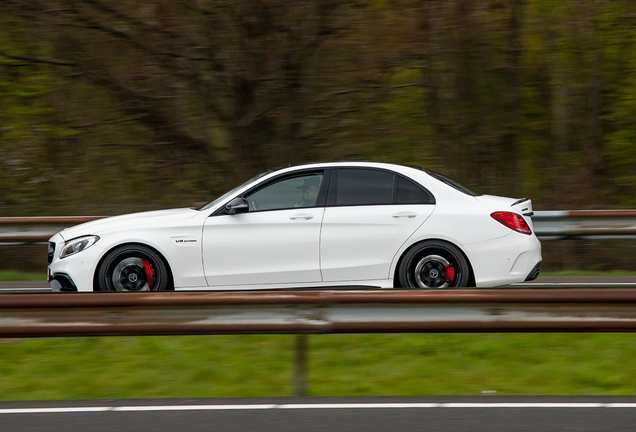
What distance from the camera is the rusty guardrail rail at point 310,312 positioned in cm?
580

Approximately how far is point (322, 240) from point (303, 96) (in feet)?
21.9

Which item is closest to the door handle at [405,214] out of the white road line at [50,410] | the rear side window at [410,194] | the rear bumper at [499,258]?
the rear side window at [410,194]

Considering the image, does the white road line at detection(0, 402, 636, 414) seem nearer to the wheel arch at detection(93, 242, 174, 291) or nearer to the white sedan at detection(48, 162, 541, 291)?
the white sedan at detection(48, 162, 541, 291)

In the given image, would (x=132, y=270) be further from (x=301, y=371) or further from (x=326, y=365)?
(x=301, y=371)

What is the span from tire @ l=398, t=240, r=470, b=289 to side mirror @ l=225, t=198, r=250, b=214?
62.6 inches

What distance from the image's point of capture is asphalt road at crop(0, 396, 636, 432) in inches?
196

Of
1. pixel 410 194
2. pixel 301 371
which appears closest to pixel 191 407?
pixel 301 371

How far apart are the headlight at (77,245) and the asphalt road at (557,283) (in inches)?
77.6

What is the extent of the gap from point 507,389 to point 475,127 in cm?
983

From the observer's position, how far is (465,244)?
8328 millimetres

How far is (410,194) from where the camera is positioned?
858 cm

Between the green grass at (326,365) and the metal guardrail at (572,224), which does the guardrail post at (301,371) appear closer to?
the green grass at (326,365)

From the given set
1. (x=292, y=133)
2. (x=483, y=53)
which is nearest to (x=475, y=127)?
(x=483, y=53)

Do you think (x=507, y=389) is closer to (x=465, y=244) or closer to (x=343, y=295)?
(x=343, y=295)
